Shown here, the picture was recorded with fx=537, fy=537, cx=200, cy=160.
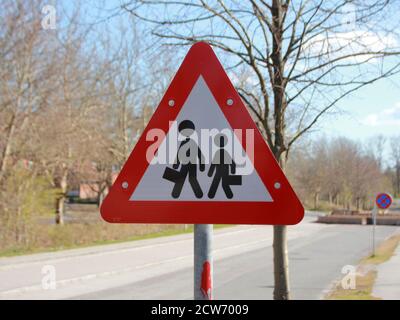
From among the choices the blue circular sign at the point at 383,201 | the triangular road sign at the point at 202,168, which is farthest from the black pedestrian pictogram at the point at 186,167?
the blue circular sign at the point at 383,201

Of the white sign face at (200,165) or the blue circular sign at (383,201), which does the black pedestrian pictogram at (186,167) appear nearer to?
the white sign face at (200,165)

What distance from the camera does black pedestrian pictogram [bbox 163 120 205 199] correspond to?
8.07 feet

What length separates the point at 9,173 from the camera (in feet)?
67.5

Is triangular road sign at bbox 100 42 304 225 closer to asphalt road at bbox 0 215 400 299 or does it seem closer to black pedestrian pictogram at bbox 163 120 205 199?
black pedestrian pictogram at bbox 163 120 205 199

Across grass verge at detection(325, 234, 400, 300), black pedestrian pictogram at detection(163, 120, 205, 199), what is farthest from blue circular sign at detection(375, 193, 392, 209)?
black pedestrian pictogram at detection(163, 120, 205, 199)

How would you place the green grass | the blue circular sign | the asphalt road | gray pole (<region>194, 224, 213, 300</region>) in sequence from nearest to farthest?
A: gray pole (<region>194, 224, 213, 300</region>), the asphalt road, the green grass, the blue circular sign

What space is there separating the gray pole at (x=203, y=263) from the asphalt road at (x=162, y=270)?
9.78 meters

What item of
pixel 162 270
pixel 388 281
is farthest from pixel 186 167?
pixel 162 270

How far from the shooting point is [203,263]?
7.90 ft

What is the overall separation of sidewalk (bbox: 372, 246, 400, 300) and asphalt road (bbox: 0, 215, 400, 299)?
1.31 metres

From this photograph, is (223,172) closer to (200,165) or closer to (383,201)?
(200,165)

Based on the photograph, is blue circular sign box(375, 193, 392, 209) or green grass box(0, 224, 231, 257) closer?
green grass box(0, 224, 231, 257)

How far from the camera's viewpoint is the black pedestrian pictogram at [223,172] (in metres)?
2.45

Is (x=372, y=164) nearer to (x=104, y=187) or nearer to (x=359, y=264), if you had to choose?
(x=104, y=187)
